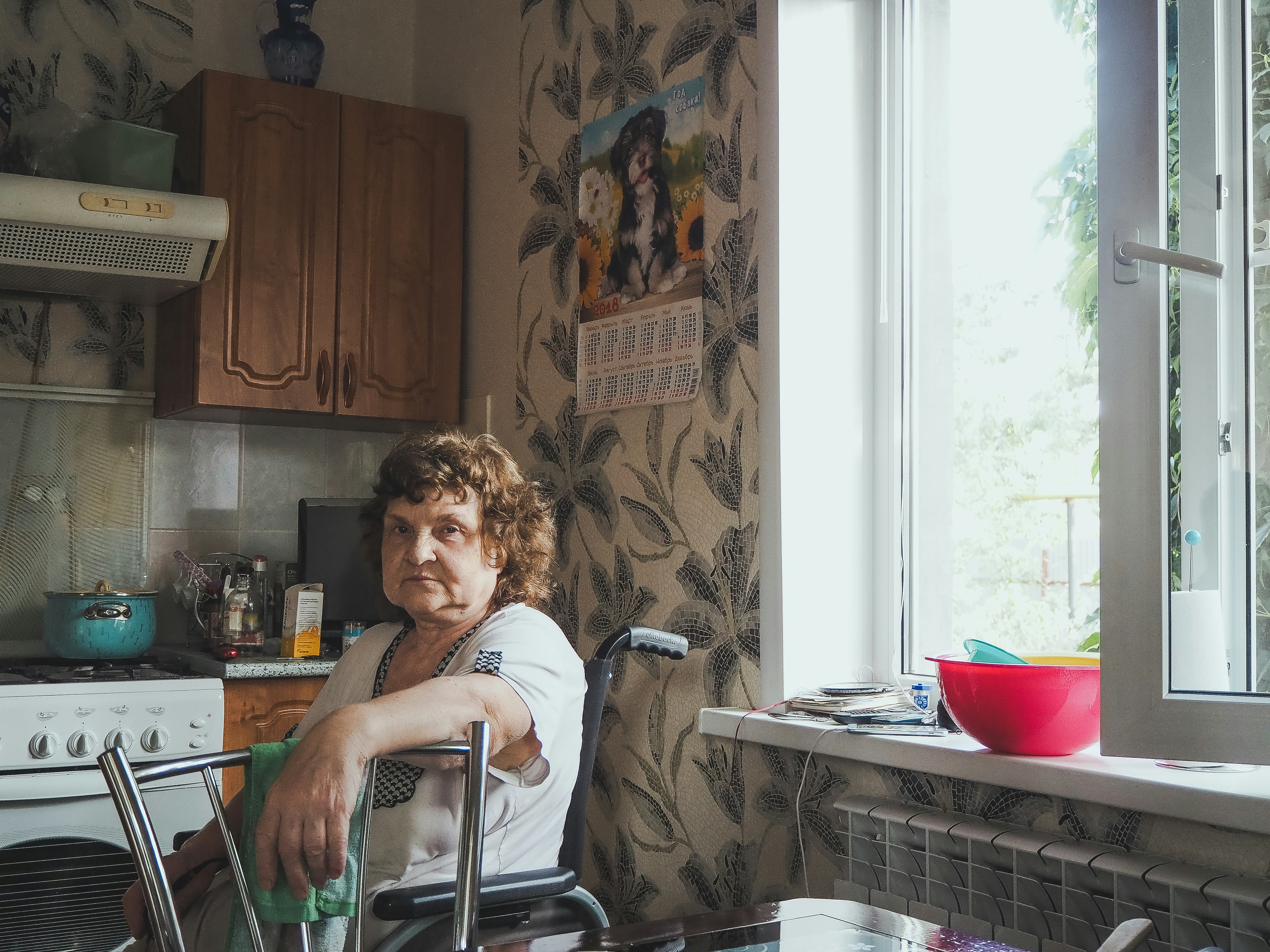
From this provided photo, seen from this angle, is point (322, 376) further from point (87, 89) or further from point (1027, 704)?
point (1027, 704)

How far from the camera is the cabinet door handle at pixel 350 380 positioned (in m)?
2.91

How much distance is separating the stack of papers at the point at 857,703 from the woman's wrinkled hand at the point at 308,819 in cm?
87

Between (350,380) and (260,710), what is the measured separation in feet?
2.76

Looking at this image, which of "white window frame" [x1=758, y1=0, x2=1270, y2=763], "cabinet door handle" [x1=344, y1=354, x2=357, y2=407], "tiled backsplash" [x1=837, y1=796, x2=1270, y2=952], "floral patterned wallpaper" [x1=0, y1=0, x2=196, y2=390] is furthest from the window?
"floral patterned wallpaper" [x1=0, y1=0, x2=196, y2=390]

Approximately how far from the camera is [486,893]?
4.63 ft

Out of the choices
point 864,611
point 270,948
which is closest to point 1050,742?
point 864,611

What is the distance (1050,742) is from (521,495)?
0.83 meters

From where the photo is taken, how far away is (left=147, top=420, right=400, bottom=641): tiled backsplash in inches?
119

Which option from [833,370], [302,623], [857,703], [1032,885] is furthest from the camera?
[302,623]

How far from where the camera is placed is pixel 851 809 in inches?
68.9

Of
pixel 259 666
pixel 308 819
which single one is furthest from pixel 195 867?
pixel 259 666

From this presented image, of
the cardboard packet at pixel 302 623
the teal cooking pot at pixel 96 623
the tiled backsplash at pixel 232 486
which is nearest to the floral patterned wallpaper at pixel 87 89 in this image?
the tiled backsplash at pixel 232 486

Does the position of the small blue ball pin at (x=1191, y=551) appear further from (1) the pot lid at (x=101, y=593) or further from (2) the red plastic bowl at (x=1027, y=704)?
(1) the pot lid at (x=101, y=593)

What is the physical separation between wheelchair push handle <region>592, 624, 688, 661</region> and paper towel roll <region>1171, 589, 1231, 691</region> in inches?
31.5
